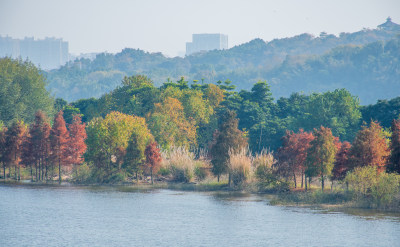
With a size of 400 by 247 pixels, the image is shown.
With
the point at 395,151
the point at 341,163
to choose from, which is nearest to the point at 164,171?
the point at 341,163

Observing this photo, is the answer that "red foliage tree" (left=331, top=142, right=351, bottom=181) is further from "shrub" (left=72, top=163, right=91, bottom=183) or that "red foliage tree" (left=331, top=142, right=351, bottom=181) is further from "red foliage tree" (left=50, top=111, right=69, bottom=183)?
"red foliage tree" (left=50, top=111, right=69, bottom=183)

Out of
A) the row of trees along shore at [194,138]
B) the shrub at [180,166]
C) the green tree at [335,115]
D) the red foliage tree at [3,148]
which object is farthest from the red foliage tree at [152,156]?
the green tree at [335,115]

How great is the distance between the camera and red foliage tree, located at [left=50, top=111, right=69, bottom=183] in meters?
59.7

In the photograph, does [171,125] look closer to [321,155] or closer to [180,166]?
[180,166]

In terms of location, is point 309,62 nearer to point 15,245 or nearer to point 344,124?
point 344,124

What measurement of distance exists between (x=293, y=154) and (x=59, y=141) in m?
24.8

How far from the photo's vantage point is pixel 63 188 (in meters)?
55.9

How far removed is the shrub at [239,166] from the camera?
53219mm

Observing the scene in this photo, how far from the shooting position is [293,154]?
4888 cm

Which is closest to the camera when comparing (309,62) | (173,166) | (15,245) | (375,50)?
(15,245)

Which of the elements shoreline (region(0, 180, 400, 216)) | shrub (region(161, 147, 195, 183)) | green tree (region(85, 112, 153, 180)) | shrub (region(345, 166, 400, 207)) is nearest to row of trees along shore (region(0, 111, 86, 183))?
green tree (region(85, 112, 153, 180))

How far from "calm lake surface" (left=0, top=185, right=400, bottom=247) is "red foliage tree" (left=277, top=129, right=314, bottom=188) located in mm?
3426

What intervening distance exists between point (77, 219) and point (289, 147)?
62.6 ft

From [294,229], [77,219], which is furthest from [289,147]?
[77,219]
